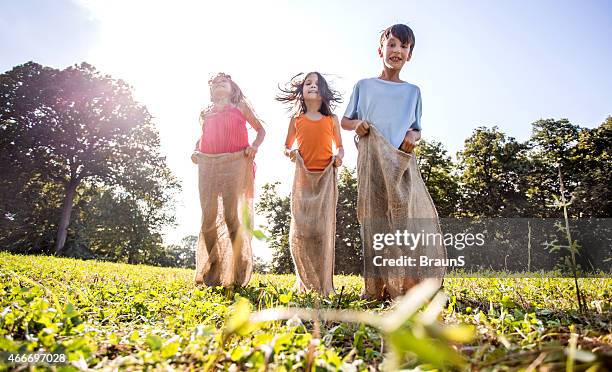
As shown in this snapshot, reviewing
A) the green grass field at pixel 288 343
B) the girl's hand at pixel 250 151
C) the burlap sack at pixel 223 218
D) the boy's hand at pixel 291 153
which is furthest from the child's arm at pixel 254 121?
the green grass field at pixel 288 343

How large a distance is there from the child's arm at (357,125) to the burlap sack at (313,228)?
2.41ft

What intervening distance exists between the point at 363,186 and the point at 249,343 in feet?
8.51

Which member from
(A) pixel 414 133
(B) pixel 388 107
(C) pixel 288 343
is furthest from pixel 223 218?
(C) pixel 288 343

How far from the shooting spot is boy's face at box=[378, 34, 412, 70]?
13.2 ft

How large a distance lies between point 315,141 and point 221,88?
5.01ft

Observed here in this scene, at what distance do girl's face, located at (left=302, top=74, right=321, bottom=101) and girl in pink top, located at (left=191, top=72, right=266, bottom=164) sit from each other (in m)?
0.79

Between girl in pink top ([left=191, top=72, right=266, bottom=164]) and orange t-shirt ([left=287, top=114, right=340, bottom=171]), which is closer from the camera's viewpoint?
orange t-shirt ([left=287, top=114, right=340, bottom=171])

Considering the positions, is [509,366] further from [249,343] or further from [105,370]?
[105,370]

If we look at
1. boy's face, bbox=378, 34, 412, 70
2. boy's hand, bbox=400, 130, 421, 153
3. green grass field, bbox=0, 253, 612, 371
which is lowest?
green grass field, bbox=0, 253, 612, 371

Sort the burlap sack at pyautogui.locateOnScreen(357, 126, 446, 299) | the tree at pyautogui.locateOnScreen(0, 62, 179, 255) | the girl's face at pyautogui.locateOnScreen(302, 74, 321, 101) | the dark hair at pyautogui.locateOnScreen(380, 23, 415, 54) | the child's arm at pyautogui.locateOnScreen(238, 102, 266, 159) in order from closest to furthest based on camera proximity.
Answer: the burlap sack at pyautogui.locateOnScreen(357, 126, 446, 299), the dark hair at pyautogui.locateOnScreen(380, 23, 415, 54), the girl's face at pyautogui.locateOnScreen(302, 74, 321, 101), the child's arm at pyautogui.locateOnScreen(238, 102, 266, 159), the tree at pyautogui.locateOnScreen(0, 62, 179, 255)

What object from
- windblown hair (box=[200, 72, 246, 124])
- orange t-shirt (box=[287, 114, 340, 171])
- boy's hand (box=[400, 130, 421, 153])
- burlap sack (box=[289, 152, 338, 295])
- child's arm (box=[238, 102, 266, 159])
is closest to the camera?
boy's hand (box=[400, 130, 421, 153])

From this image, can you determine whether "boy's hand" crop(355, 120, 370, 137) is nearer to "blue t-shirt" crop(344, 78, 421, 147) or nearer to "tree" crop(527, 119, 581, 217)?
"blue t-shirt" crop(344, 78, 421, 147)

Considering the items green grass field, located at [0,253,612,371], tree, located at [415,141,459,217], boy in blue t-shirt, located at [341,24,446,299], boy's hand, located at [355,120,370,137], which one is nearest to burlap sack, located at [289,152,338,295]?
boy in blue t-shirt, located at [341,24,446,299]

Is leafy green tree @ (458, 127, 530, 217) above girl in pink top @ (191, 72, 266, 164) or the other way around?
above
